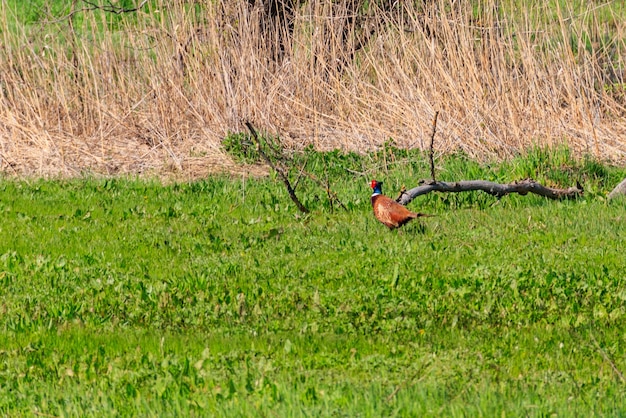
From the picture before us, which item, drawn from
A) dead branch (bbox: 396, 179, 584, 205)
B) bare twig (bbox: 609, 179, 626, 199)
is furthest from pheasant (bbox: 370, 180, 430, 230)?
bare twig (bbox: 609, 179, 626, 199)

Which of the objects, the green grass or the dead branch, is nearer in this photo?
the green grass

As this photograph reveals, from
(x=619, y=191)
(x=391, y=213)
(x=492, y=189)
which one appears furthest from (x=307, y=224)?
(x=619, y=191)

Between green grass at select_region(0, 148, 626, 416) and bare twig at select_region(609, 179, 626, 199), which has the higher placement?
green grass at select_region(0, 148, 626, 416)

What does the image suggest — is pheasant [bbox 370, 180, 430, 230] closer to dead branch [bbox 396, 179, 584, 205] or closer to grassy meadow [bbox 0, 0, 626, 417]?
grassy meadow [bbox 0, 0, 626, 417]

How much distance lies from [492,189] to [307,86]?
4233 millimetres

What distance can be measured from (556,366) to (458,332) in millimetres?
A: 807

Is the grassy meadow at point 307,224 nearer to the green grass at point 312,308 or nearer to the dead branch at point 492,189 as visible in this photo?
the green grass at point 312,308

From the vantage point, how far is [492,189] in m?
9.36

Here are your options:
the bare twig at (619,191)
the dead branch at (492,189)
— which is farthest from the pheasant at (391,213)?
the bare twig at (619,191)

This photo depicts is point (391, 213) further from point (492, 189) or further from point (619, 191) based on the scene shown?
point (619, 191)

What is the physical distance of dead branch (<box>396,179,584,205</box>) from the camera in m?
8.95

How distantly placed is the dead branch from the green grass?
17 cm

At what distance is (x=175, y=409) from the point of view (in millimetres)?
4566

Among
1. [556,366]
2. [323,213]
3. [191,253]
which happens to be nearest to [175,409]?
[556,366]
